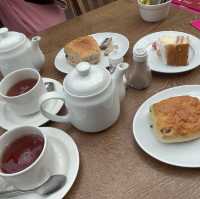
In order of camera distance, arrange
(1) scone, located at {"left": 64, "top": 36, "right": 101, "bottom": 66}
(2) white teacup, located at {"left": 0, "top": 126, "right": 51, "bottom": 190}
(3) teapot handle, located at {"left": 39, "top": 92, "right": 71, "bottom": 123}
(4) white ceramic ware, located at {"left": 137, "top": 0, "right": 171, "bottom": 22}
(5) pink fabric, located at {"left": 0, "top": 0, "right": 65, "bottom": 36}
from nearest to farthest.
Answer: (2) white teacup, located at {"left": 0, "top": 126, "right": 51, "bottom": 190}
(3) teapot handle, located at {"left": 39, "top": 92, "right": 71, "bottom": 123}
(1) scone, located at {"left": 64, "top": 36, "right": 101, "bottom": 66}
(4) white ceramic ware, located at {"left": 137, "top": 0, "right": 171, "bottom": 22}
(5) pink fabric, located at {"left": 0, "top": 0, "right": 65, "bottom": 36}

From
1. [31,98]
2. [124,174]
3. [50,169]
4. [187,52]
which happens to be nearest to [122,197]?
[124,174]

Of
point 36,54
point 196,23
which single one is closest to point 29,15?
point 36,54

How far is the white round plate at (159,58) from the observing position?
0.84 meters

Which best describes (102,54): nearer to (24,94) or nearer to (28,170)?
(24,94)

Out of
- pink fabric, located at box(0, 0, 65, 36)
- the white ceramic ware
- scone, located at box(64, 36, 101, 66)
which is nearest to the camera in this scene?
scone, located at box(64, 36, 101, 66)

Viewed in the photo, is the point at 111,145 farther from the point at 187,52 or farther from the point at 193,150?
the point at 187,52

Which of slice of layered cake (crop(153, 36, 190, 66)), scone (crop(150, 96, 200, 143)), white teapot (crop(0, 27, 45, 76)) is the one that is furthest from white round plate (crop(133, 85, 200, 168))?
white teapot (crop(0, 27, 45, 76))

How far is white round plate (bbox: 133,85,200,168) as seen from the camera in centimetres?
62

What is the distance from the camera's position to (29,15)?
1.82 meters

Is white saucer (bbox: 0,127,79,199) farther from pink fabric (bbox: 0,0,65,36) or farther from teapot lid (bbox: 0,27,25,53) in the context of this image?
pink fabric (bbox: 0,0,65,36)

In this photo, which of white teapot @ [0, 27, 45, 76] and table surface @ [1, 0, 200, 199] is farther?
white teapot @ [0, 27, 45, 76]

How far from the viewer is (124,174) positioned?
633mm

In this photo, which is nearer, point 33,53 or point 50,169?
point 50,169

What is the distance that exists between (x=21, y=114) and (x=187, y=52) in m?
0.49
